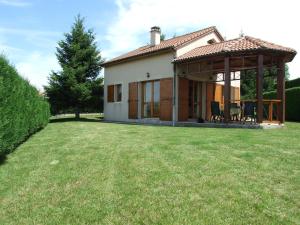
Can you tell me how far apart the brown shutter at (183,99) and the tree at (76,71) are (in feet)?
25.0

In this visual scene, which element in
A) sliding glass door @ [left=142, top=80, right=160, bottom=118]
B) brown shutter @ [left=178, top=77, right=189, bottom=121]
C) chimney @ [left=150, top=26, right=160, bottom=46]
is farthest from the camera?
chimney @ [left=150, top=26, right=160, bottom=46]

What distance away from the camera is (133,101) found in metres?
Answer: 19.5

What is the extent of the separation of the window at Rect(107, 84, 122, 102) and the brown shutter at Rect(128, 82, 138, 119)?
1.52 metres

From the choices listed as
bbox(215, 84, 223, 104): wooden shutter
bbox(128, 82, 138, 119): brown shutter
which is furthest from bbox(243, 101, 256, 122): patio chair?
bbox(128, 82, 138, 119): brown shutter

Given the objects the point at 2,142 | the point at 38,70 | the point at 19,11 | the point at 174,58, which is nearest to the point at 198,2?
the point at 174,58

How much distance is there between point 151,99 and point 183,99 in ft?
7.07

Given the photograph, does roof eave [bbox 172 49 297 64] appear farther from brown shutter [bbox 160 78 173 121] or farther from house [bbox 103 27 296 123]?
brown shutter [bbox 160 78 173 121]

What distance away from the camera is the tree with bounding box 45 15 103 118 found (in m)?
21.7

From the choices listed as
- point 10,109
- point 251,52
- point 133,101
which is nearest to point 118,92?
point 133,101

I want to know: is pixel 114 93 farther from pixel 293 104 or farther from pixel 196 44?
pixel 293 104

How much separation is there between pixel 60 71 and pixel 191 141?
15.4 m

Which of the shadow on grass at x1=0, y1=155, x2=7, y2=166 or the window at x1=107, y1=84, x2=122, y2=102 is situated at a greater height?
the window at x1=107, y1=84, x2=122, y2=102

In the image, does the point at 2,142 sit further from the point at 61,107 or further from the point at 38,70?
the point at 38,70

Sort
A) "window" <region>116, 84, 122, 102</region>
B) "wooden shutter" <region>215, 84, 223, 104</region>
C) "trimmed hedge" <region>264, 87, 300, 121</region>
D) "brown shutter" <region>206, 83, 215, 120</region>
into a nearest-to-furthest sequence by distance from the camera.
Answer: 1. "brown shutter" <region>206, 83, 215, 120</region>
2. "wooden shutter" <region>215, 84, 223, 104</region>
3. "trimmed hedge" <region>264, 87, 300, 121</region>
4. "window" <region>116, 84, 122, 102</region>
